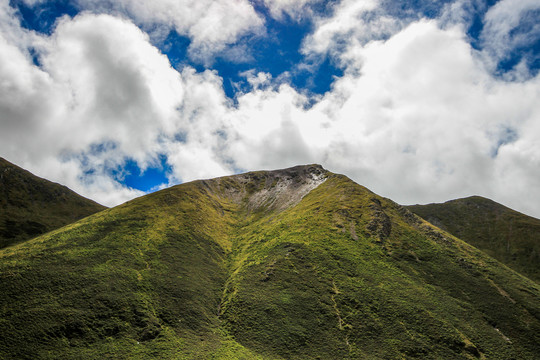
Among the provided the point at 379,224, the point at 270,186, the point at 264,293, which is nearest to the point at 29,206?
the point at 270,186

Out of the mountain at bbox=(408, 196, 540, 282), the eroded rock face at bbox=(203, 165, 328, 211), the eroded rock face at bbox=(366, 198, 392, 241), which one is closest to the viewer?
the eroded rock face at bbox=(366, 198, 392, 241)

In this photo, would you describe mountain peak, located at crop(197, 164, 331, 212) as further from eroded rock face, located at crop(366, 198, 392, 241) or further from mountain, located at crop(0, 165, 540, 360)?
mountain, located at crop(0, 165, 540, 360)

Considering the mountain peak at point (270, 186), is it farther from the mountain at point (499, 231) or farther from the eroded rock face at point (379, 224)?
the mountain at point (499, 231)

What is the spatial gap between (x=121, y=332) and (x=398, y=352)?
47949 mm

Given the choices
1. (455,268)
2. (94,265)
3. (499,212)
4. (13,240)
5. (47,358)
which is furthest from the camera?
(499,212)

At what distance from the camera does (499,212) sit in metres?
182

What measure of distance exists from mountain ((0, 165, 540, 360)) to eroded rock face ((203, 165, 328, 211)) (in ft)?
123

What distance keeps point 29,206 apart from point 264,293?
18123 cm

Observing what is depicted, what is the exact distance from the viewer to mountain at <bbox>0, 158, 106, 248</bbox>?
144m

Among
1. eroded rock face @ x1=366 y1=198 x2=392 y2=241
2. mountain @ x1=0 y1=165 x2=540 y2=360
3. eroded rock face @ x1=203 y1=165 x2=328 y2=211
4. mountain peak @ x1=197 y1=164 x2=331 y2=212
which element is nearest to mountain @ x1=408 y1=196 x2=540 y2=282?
mountain @ x1=0 y1=165 x2=540 y2=360

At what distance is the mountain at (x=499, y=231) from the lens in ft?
456

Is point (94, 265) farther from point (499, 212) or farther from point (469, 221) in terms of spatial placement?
point (499, 212)

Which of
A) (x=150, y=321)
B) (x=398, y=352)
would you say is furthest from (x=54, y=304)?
(x=398, y=352)

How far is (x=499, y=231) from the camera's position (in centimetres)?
16425
